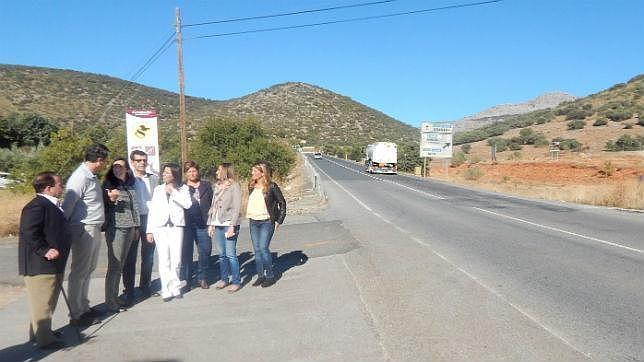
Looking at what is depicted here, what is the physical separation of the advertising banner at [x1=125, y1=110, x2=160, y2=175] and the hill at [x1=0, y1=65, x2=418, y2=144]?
64.0 ft

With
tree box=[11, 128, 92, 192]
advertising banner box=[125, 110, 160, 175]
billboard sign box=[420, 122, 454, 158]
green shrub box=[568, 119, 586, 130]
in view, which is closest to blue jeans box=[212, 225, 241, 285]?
advertising banner box=[125, 110, 160, 175]

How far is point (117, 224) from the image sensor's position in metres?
6.42

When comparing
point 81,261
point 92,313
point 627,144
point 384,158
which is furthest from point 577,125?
A: point 81,261

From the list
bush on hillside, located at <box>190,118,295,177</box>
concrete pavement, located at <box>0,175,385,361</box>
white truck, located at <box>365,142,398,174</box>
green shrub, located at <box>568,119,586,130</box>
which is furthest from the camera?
green shrub, located at <box>568,119,586,130</box>

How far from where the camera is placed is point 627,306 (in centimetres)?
648

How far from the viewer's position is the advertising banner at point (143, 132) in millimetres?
12586

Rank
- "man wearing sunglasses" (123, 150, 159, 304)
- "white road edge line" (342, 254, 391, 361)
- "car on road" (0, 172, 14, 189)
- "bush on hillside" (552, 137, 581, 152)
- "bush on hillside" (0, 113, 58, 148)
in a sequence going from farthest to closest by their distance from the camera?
"bush on hillside" (552, 137, 581, 152) < "bush on hillside" (0, 113, 58, 148) < "car on road" (0, 172, 14, 189) < "man wearing sunglasses" (123, 150, 159, 304) < "white road edge line" (342, 254, 391, 361)

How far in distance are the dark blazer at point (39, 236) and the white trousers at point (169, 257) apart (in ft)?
5.53

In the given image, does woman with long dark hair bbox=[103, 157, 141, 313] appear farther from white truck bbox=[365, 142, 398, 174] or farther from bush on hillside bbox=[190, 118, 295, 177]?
white truck bbox=[365, 142, 398, 174]

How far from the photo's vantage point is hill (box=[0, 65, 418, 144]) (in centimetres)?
6150

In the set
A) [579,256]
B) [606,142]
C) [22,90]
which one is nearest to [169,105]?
[22,90]

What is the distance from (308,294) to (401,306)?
1.33 m

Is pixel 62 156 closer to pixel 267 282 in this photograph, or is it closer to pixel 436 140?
pixel 267 282

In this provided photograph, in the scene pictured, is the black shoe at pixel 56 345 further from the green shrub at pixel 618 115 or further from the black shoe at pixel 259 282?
the green shrub at pixel 618 115
